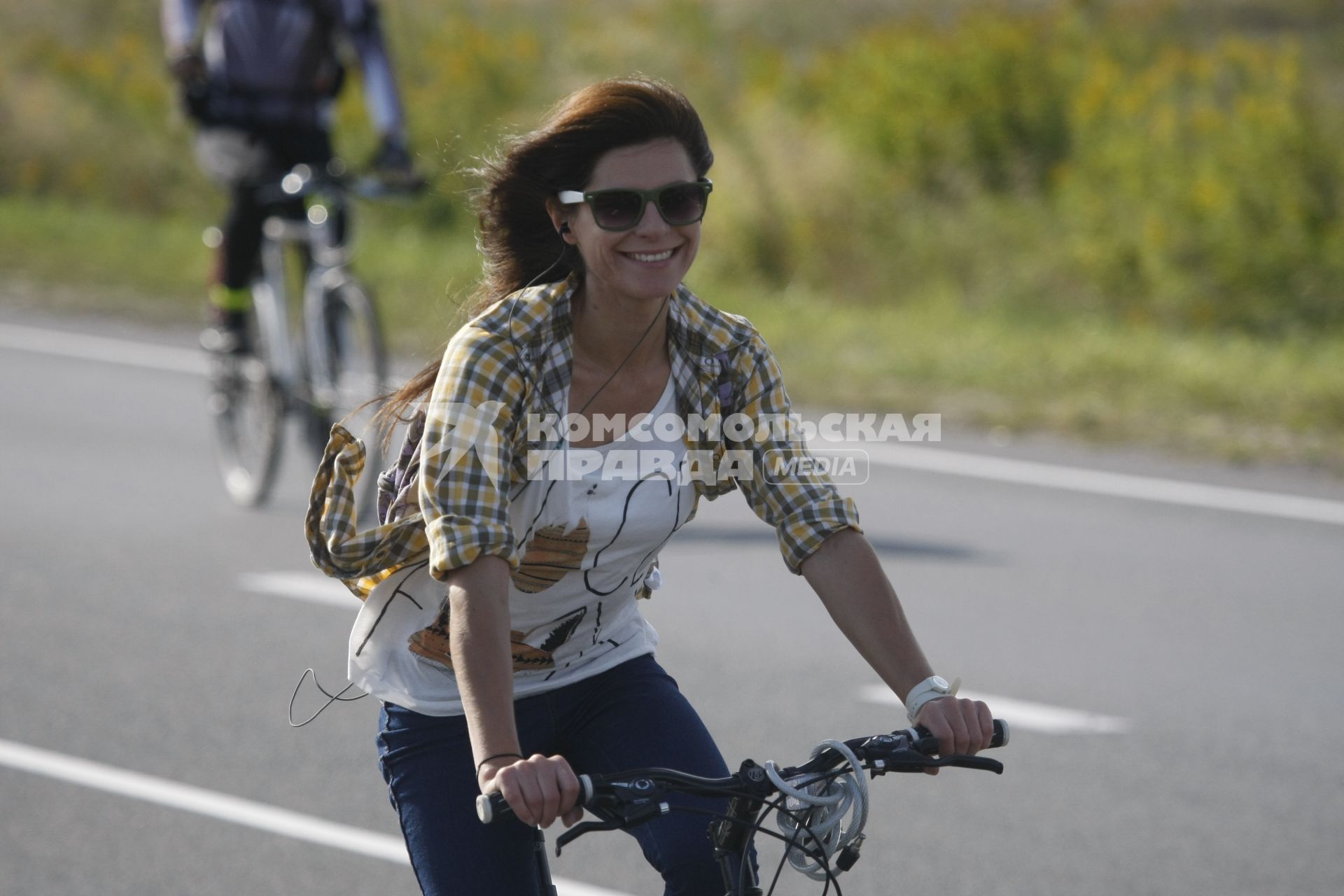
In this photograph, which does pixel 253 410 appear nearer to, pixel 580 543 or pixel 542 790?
pixel 580 543

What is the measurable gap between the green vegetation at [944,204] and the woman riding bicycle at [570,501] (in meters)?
6.29

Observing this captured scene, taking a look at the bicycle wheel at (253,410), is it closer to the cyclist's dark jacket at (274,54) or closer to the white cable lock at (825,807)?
the cyclist's dark jacket at (274,54)

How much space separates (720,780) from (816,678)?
3.65 meters

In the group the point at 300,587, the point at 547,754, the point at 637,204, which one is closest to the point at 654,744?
the point at 547,754

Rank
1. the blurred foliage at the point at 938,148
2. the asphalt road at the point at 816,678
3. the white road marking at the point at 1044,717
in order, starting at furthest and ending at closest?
the blurred foliage at the point at 938,148
the white road marking at the point at 1044,717
the asphalt road at the point at 816,678

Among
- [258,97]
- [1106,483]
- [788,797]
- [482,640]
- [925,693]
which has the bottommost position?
[1106,483]

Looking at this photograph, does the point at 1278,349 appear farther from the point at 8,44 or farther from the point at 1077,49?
the point at 8,44

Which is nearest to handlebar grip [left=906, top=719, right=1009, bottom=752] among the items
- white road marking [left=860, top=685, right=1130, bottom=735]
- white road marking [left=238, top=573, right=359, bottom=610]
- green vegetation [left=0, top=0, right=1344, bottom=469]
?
white road marking [left=860, top=685, right=1130, bottom=735]

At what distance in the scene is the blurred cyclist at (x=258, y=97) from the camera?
802 centimetres

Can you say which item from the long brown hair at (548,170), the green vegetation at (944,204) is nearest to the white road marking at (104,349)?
the green vegetation at (944,204)

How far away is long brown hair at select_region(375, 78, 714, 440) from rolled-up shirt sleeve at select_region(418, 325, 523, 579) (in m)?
0.19

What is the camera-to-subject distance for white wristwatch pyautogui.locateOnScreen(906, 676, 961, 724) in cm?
291

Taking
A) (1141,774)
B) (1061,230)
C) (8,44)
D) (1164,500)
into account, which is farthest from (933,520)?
(8,44)

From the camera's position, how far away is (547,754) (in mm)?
3195
